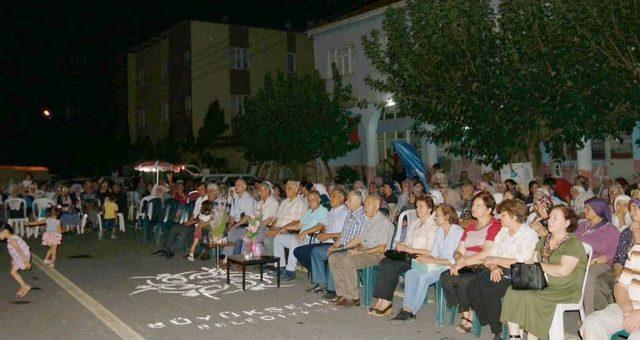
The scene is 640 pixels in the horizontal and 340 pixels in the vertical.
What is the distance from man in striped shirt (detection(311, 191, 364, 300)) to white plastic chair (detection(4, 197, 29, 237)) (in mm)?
12405

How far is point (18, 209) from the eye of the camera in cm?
1880

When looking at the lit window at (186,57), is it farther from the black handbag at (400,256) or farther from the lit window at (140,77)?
the black handbag at (400,256)

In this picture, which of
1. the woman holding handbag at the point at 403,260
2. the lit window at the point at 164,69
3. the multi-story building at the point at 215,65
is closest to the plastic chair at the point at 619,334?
the woman holding handbag at the point at 403,260

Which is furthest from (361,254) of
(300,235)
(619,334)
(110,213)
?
(110,213)

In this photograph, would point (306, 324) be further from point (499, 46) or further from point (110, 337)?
point (499, 46)

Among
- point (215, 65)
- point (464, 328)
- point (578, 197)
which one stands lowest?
point (464, 328)

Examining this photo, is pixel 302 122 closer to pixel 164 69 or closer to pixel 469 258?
pixel 469 258

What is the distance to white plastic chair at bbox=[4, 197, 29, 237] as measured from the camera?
61.0ft

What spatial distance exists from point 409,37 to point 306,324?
9613mm

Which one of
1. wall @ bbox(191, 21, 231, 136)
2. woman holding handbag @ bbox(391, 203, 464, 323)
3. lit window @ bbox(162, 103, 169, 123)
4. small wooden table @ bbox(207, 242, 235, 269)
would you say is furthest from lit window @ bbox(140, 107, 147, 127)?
woman holding handbag @ bbox(391, 203, 464, 323)

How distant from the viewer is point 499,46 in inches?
512

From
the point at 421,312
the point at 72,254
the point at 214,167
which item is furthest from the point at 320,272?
the point at 214,167

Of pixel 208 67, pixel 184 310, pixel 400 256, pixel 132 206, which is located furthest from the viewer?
pixel 208 67

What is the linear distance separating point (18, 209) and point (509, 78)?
571 inches
